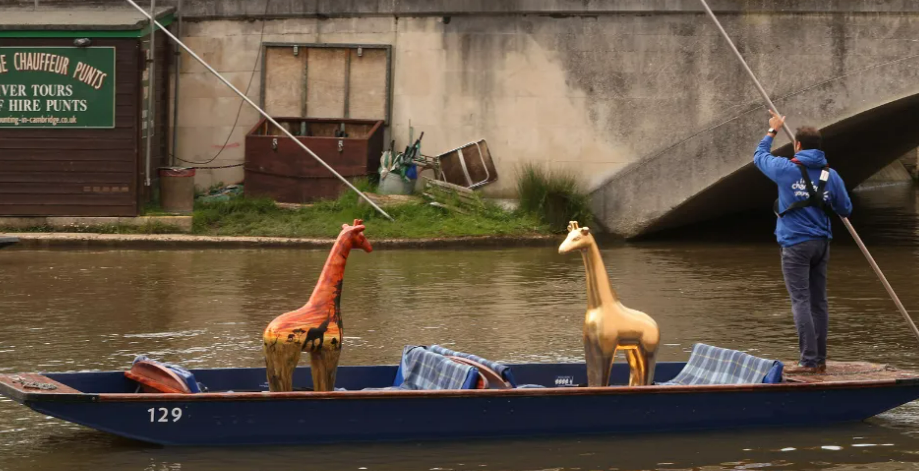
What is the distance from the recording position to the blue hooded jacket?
31.4ft

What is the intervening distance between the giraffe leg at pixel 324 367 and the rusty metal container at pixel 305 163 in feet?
37.6

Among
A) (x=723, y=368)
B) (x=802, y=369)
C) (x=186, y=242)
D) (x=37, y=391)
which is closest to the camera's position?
(x=37, y=391)

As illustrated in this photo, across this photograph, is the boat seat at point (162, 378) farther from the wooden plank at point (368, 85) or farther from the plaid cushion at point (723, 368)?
the wooden plank at point (368, 85)

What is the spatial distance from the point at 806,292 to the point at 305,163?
453 inches

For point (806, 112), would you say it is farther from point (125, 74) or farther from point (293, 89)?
point (125, 74)

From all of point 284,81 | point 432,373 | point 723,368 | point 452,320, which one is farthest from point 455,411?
point 284,81

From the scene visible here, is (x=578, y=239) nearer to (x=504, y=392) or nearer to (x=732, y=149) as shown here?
(x=504, y=392)

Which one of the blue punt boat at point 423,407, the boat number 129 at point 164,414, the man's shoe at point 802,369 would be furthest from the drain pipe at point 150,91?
the man's shoe at point 802,369

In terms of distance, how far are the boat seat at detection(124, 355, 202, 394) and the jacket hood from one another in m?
4.34

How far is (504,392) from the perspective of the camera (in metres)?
8.42

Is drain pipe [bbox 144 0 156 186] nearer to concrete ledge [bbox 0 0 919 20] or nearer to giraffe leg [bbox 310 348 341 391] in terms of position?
concrete ledge [bbox 0 0 919 20]

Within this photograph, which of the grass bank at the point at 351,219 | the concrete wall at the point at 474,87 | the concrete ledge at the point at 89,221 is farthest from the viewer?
the concrete wall at the point at 474,87

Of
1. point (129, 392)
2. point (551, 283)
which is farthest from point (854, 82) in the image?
point (129, 392)

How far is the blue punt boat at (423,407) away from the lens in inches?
321
